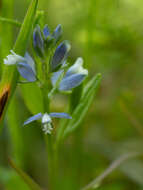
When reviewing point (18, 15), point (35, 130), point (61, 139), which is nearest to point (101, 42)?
point (35, 130)

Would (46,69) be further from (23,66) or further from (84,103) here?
(84,103)

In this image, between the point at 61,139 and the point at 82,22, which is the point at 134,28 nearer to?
the point at 82,22

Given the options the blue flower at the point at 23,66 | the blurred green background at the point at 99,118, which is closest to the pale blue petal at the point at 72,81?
the blue flower at the point at 23,66

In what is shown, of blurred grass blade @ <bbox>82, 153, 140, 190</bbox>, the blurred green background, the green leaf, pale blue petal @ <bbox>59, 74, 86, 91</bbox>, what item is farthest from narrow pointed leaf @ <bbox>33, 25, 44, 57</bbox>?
blurred grass blade @ <bbox>82, 153, 140, 190</bbox>

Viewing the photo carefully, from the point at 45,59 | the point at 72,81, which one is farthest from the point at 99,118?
the point at 45,59

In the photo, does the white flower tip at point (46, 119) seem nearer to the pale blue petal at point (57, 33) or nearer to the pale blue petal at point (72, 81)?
the pale blue petal at point (72, 81)

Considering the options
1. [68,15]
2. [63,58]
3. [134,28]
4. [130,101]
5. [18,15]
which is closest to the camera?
[63,58]

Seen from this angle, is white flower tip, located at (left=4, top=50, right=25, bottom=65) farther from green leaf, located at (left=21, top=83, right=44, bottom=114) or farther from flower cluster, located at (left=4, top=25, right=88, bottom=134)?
green leaf, located at (left=21, top=83, right=44, bottom=114)
